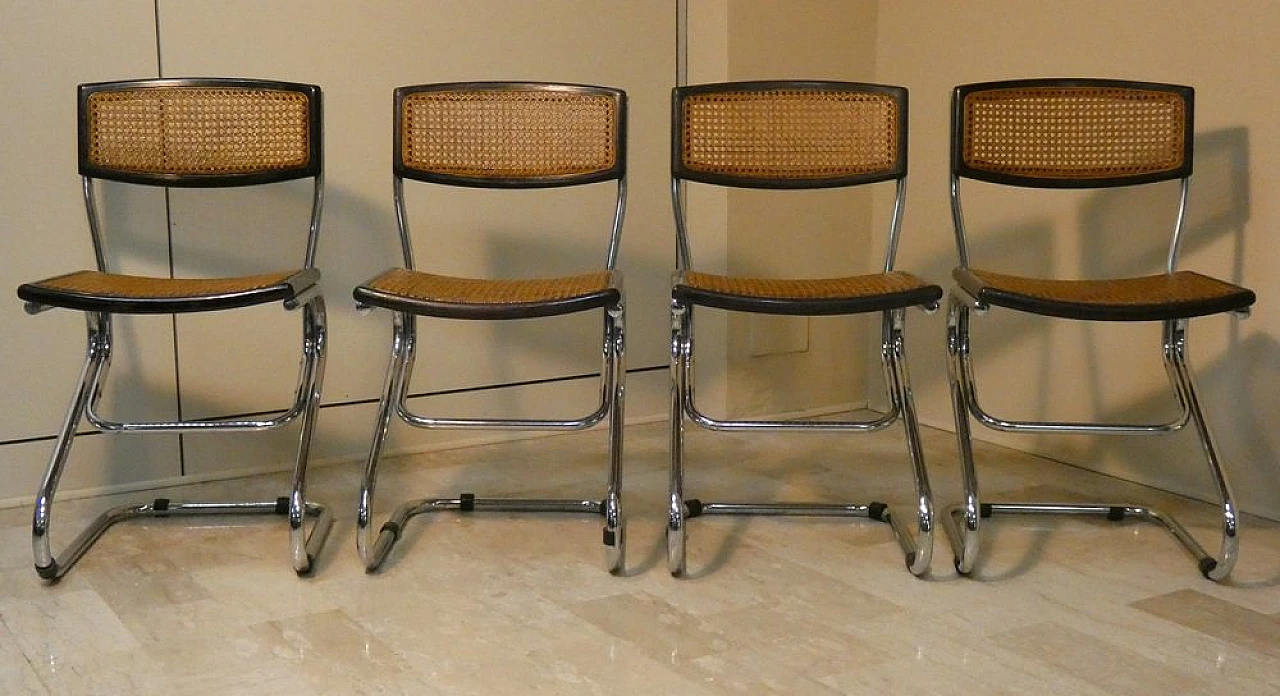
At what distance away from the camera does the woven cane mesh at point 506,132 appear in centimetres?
279

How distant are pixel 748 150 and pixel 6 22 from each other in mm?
1529

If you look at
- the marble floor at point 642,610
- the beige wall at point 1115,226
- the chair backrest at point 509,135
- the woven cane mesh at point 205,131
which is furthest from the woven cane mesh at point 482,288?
the beige wall at point 1115,226

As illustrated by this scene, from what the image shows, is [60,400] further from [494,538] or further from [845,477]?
[845,477]

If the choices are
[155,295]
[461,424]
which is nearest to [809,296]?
[461,424]

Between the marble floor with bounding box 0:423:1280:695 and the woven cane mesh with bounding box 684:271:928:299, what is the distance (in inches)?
19.3

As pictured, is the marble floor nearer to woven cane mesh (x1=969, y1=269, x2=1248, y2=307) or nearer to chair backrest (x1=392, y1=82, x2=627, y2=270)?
woven cane mesh (x1=969, y1=269, x2=1248, y2=307)

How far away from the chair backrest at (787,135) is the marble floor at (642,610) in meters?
0.69

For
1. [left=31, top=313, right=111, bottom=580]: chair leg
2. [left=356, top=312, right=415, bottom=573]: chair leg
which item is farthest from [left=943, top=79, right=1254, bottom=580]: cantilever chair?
[left=31, top=313, right=111, bottom=580]: chair leg

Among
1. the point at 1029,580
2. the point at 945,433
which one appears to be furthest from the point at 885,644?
the point at 945,433

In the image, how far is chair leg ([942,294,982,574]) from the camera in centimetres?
235

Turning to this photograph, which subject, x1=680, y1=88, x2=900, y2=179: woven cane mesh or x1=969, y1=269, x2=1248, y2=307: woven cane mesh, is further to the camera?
x1=680, y1=88, x2=900, y2=179: woven cane mesh

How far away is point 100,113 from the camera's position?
2.67 metres

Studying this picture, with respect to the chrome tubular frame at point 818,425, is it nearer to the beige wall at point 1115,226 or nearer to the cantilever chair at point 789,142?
the cantilever chair at point 789,142

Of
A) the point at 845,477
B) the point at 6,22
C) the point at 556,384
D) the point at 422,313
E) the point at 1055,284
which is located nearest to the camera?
the point at 422,313
